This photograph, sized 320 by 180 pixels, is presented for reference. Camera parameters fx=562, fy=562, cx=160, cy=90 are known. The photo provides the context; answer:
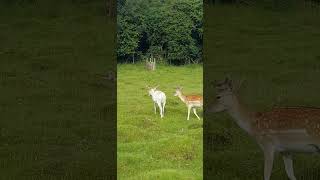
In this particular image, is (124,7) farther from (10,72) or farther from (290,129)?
(290,129)

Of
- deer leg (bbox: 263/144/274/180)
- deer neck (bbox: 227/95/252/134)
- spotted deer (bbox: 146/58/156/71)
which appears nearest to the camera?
deer leg (bbox: 263/144/274/180)

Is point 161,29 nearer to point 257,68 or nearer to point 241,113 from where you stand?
point 257,68

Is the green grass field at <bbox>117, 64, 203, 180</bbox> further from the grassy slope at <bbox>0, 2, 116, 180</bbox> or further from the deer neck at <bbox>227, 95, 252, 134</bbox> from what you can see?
the deer neck at <bbox>227, 95, 252, 134</bbox>

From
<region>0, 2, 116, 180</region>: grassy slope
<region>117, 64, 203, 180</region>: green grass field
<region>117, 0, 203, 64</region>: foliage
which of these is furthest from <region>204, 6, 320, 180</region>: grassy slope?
<region>0, 2, 116, 180</region>: grassy slope

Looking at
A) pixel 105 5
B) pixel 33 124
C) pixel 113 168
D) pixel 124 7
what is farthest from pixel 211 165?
pixel 105 5

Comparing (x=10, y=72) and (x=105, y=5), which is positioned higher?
(x=105, y=5)

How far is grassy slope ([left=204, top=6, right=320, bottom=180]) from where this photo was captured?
679 cm

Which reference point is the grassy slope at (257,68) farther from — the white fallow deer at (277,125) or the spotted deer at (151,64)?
the spotted deer at (151,64)

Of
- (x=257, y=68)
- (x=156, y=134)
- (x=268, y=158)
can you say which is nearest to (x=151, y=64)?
(x=257, y=68)

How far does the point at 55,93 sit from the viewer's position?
37.2ft

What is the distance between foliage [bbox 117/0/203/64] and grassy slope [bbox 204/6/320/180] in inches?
24.6

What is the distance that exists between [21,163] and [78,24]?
12.5m

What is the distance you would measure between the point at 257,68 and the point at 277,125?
9.41 metres

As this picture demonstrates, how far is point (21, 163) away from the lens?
7.14 meters
